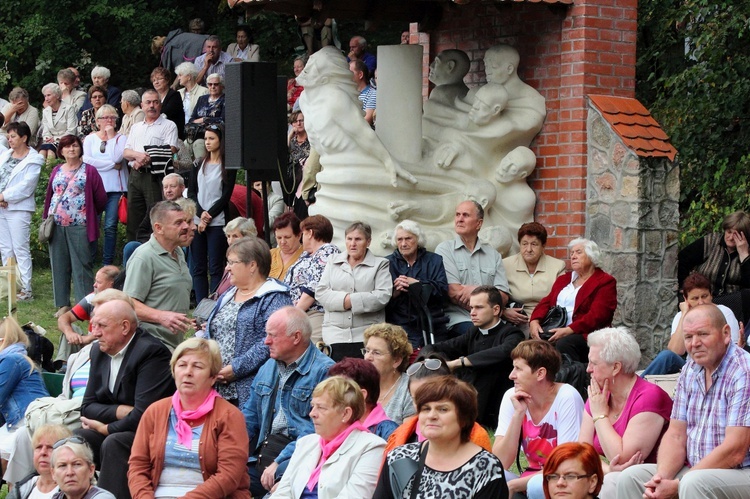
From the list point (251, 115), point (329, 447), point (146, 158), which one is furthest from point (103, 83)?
point (329, 447)

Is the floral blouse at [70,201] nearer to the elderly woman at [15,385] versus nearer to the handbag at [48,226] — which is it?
the handbag at [48,226]

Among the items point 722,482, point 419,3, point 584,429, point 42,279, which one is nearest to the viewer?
point 722,482

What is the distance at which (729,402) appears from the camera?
21.1ft

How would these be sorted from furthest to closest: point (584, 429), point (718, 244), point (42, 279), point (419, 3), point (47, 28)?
point (47, 28), point (42, 279), point (419, 3), point (718, 244), point (584, 429)

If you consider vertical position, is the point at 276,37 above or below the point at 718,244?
above

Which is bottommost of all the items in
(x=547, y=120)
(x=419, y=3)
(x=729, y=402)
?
(x=729, y=402)

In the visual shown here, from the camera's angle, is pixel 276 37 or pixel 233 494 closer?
pixel 233 494

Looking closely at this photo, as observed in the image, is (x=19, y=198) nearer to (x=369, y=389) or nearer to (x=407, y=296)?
(x=407, y=296)

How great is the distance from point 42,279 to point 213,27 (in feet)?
22.6

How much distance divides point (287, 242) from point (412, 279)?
4.02ft

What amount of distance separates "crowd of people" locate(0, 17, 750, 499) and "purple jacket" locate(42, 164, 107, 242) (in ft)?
3.64

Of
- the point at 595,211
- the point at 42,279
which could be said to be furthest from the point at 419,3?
the point at 42,279

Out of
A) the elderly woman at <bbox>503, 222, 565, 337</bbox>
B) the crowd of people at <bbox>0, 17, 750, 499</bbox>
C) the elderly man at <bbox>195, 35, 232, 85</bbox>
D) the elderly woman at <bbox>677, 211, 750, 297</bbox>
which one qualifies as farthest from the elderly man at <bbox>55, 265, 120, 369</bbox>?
the elderly man at <bbox>195, 35, 232, 85</bbox>

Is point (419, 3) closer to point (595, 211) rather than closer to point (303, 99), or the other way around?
point (303, 99)
